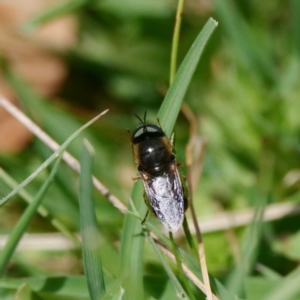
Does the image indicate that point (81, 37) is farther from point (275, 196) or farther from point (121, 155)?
point (275, 196)

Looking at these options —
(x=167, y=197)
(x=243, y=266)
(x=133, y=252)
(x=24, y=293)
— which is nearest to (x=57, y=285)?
(x=24, y=293)

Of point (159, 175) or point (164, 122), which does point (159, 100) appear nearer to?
point (159, 175)

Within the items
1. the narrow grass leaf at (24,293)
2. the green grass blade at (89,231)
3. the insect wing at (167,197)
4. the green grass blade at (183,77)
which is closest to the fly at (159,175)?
the insect wing at (167,197)

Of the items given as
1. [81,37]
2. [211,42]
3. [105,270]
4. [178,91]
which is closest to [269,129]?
[211,42]

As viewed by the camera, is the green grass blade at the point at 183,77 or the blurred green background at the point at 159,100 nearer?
the green grass blade at the point at 183,77

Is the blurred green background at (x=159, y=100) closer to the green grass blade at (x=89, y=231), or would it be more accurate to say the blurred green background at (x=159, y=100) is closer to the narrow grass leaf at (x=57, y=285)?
the narrow grass leaf at (x=57, y=285)

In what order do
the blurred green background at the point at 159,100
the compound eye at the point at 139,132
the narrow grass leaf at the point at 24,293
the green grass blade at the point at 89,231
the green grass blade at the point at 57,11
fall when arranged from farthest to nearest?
the green grass blade at the point at 57,11 → the blurred green background at the point at 159,100 → the compound eye at the point at 139,132 → the narrow grass leaf at the point at 24,293 → the green grass blade at the point at 89,231

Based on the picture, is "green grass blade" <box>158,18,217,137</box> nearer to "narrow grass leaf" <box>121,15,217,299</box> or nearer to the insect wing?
"narrow grass leaf" <box>121,15,217,299</box>
